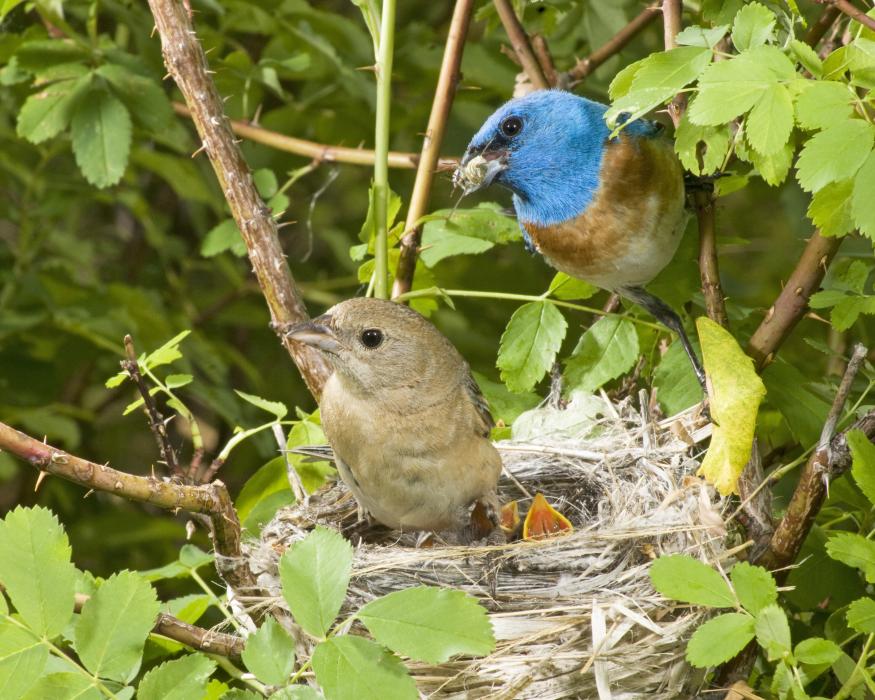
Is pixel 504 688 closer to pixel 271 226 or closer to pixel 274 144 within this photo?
pixel 271 226

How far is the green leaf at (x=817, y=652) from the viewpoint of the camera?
2287 mm

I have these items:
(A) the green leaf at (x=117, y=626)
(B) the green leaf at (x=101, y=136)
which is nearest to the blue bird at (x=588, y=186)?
(B) the green leaf at (x=101, y=136)

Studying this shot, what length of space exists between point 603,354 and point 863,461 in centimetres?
104

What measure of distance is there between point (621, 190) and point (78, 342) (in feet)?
8.83

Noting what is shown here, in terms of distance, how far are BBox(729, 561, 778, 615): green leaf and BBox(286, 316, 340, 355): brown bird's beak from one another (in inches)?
56.0

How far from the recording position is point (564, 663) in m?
2.67

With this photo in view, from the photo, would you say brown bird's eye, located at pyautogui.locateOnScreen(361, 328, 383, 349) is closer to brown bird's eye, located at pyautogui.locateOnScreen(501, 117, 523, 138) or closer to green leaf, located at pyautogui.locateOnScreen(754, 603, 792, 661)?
brown bird's eye, located at pyautogui.locateOnScreen(501, 117, 523, 138)

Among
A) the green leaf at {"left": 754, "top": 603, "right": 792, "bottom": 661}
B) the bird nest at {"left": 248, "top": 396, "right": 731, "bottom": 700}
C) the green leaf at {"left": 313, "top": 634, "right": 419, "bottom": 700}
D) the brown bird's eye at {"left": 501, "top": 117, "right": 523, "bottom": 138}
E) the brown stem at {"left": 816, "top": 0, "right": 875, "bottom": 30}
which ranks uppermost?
the brown stem at {"left": 816, "top": 0, "right": 875, "bottom": 30}

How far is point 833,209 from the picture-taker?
2.51 metres

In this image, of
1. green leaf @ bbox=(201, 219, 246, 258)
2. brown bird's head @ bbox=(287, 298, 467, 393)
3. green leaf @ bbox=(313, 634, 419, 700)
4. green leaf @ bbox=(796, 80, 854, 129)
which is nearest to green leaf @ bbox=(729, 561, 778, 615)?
green leaf @ bbox=(313, 634, 419, 700)

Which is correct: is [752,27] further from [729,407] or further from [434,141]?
[434,141]

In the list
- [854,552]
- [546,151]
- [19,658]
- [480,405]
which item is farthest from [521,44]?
[19,658]

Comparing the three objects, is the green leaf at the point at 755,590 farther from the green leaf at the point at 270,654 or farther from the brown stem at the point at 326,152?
the brown stem at the point at 326,152

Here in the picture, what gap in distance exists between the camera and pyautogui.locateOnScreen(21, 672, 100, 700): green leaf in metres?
2.23
